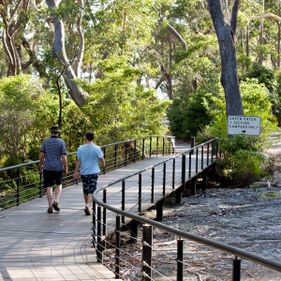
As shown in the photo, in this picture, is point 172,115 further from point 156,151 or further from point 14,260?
point 14,260

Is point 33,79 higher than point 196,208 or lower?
higher

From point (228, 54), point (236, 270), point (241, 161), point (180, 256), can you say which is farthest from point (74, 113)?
point (236, 270)

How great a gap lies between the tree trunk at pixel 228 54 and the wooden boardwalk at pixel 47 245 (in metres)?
10.6

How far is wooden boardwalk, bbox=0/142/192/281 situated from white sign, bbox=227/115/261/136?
26.7 ft

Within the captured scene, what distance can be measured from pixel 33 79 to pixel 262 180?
990cm

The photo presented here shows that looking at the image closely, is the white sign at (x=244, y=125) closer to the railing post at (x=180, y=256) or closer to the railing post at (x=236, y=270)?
the railing post at (x=180, y=256)

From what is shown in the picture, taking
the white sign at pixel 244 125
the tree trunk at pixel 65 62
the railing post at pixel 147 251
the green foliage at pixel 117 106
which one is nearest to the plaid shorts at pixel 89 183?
the railing post at pixel 147 251

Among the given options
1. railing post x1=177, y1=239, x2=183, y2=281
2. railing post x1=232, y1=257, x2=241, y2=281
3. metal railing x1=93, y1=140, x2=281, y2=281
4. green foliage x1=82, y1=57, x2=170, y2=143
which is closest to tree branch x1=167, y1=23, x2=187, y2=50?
green foliage x1=82, y1=57, x2=170, y2=143

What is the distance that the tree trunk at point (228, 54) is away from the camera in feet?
69.7

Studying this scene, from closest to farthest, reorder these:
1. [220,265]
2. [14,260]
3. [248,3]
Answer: [14,260], [220,265], [248,3]

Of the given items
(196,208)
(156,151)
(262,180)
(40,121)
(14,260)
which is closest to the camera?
(14,260)

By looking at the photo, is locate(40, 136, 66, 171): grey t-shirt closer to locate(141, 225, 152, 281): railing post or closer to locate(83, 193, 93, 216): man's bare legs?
locate(83, 193, 93, 216): man's bare legs

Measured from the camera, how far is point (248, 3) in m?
41.1

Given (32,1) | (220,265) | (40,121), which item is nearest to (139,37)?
(32,1)
